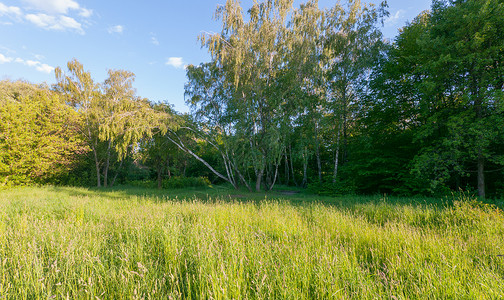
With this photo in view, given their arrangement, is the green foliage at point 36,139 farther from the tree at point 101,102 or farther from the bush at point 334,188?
the bush at point 334,188

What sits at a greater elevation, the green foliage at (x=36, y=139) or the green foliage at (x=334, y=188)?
the green foliage at (x=36, y=139)

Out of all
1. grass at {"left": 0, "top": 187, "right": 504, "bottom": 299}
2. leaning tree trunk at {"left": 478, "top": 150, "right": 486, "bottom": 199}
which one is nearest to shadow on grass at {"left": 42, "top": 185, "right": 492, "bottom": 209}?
leaning tree trunk at {"left": 478, "top": 150, "right": 486, "bottom": 199}

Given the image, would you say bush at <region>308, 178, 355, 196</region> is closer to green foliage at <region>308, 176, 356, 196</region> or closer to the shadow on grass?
green foliage at <region>308, 176, 356, 196</region>

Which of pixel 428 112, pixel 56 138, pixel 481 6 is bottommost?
pixel 56 138

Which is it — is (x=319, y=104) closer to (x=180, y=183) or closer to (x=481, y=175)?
(x=481, y=175)

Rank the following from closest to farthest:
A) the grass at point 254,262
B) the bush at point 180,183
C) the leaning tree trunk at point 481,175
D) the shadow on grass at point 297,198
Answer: the grass at point 254,262 < the shadow on grass at point 297,198 < the leaning tree trunk at point 481,175 < the bush at point 180,183

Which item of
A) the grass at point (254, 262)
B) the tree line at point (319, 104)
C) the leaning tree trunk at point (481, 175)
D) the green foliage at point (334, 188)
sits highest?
the tree line at point (319, 104)

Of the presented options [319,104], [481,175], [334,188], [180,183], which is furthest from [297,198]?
[180,183]

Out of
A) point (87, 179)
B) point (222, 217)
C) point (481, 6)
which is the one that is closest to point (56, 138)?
point (87, 179)

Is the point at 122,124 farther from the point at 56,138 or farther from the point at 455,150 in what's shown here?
the point at 455,150

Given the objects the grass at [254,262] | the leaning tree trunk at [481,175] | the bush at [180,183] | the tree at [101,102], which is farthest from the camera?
the bush at [180,183]

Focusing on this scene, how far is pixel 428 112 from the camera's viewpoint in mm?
10953

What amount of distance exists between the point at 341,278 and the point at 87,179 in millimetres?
25502

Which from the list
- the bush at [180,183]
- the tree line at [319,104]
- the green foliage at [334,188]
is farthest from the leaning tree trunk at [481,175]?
the bush at [180,183]
